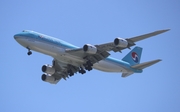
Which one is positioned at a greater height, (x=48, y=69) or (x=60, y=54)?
(x=60, y=54)

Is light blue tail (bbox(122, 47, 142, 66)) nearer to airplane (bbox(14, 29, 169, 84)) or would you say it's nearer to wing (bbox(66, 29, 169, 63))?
airplane (bbox(14, 29, 169, 84))

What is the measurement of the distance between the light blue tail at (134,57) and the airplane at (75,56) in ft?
0.10

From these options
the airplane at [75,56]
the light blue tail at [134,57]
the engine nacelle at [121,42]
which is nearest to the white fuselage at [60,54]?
the airplane at [75,56]

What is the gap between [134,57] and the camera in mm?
57844

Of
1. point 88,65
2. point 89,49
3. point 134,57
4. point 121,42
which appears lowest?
point 88,65

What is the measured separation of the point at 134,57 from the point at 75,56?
12.6 meters

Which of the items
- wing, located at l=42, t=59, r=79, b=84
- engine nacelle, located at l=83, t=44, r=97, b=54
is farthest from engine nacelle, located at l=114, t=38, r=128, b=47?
wing, located at l=42, t=59, r=79, b=84

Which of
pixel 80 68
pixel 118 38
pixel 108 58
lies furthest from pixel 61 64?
pixel 118 38

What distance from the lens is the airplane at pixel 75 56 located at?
1838 inches

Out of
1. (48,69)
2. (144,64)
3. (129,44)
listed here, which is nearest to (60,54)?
(48,69)

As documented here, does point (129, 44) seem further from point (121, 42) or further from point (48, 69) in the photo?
point (48, 69)

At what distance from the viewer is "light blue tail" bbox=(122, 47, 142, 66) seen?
56906 millimetres

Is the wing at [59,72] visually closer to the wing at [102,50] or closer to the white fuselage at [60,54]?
the white fuselage at [60,54]

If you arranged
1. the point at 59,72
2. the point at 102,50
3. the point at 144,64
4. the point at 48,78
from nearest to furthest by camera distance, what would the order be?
the point at 102,50 → the point at 144,64 → the point at 59,72 → the point at 48,78
